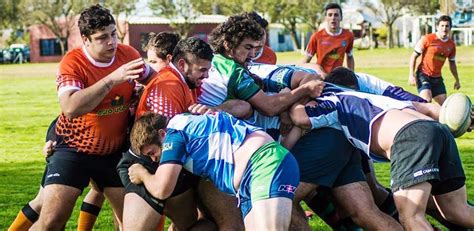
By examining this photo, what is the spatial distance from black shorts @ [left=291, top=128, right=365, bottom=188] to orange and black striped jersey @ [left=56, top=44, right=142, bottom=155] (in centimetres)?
131

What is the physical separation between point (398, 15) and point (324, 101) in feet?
240

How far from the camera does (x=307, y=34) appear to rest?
8388 centimetres

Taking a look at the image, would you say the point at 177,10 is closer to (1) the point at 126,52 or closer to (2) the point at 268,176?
(1) the point at 126,52

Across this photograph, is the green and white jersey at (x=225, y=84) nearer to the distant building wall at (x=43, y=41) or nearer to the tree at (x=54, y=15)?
the distant building wall at (x=43, y=41)

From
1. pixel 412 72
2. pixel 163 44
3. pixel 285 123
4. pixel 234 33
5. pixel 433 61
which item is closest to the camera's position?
pixel 234 33

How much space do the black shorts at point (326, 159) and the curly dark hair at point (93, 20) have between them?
5.49ft

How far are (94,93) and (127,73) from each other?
0.98ft

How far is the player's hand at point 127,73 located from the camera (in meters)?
5.69

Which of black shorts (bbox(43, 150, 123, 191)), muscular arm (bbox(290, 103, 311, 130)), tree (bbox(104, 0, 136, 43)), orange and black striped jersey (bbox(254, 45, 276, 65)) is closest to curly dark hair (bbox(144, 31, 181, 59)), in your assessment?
black shorts (bbox(43, 150, 123, 191))

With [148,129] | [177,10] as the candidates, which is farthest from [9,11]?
[148,129]

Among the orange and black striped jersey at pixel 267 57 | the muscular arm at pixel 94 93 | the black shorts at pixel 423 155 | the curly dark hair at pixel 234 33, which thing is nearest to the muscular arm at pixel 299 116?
the curly dark hair at pixel 234 33

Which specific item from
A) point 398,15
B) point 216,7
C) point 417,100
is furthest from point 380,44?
point 417,100

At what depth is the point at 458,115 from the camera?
20.9 feet

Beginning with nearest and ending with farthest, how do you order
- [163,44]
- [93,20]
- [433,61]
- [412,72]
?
[93,20]
[163,44]
[412,72]
[433,61]
